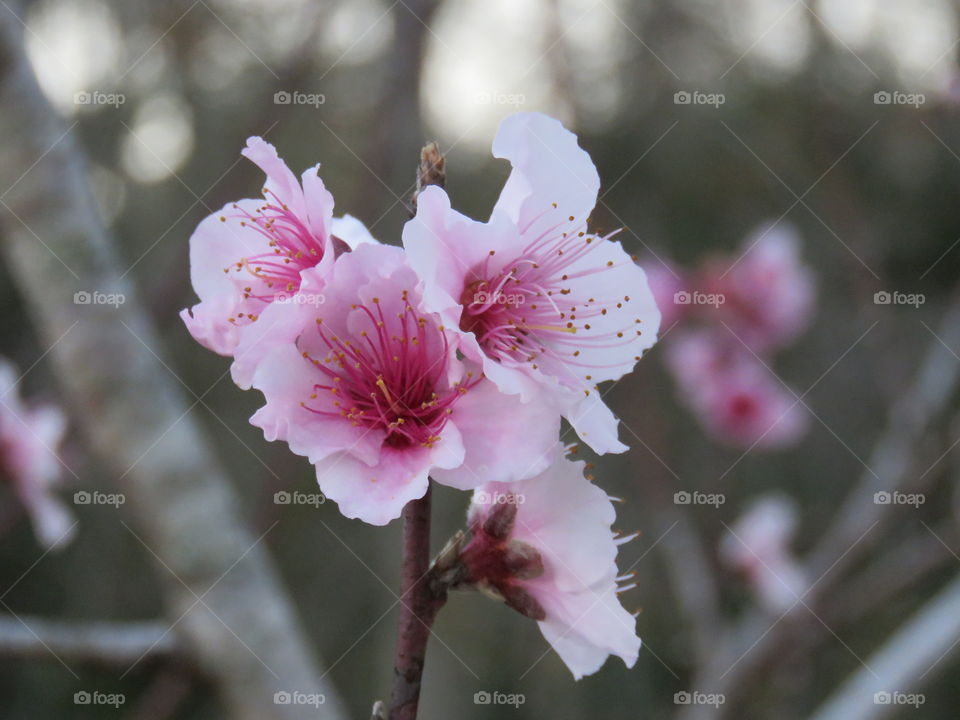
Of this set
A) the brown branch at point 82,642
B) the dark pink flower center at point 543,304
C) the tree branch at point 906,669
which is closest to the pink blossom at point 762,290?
the tree branch at point 906,669

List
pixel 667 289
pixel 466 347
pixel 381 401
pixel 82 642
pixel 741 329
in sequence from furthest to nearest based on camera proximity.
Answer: pixel 741 329 < pixel 667 289 < pixel 82 642 < pixel 381 401 < pixel 466 347

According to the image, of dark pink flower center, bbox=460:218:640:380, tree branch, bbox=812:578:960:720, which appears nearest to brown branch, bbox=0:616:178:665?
dark pink flower center, bbox=460:218:640:380

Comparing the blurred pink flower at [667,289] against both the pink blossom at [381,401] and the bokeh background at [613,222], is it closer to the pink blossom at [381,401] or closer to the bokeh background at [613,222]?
the bokeh background at [613,222]

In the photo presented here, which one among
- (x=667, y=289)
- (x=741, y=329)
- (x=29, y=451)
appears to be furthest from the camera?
(x=741, y=329)

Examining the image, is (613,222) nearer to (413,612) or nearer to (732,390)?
(732,390)

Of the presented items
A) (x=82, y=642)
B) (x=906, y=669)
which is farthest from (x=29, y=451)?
(x=906, y=669)

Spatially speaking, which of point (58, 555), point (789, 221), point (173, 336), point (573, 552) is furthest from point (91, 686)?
point (573, 552)
